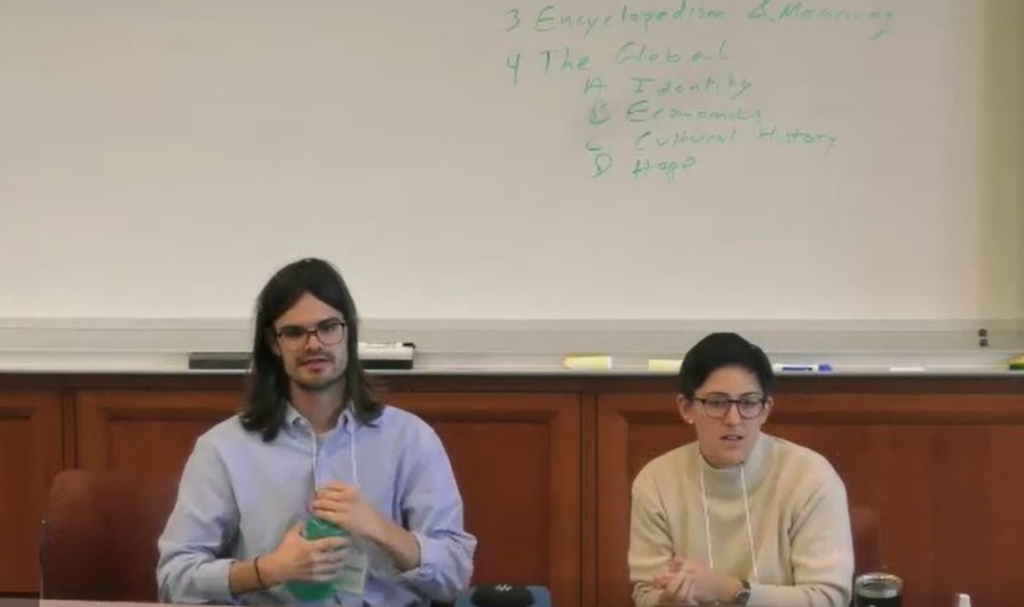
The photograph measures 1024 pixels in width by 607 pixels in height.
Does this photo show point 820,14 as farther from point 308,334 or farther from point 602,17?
point 308,334

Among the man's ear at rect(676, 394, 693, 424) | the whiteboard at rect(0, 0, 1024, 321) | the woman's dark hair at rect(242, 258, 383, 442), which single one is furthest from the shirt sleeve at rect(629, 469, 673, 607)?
the whiteboard at rect(0, 0, 1024, 321)

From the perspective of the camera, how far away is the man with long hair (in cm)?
183

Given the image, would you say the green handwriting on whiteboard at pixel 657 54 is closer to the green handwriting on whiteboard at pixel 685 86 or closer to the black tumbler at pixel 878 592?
the green handwriting on whiteboard at pixel 685 86

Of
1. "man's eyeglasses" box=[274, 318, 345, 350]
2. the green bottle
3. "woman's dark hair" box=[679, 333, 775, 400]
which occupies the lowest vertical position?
the green bottle

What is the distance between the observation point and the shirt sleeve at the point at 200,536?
180cm

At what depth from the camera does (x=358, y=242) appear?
290cm

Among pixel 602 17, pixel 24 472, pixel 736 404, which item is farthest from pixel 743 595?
pixel 24 472

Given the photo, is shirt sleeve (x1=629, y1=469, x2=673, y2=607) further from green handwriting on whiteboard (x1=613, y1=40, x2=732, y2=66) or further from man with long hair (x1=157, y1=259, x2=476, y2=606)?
green handwriting on whiteboard (x1=613, y1=40, x2=732, y2=66)

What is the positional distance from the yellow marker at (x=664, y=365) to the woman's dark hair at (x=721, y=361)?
87 cm

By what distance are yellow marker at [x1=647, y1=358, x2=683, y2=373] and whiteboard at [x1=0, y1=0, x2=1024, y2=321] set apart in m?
0.14

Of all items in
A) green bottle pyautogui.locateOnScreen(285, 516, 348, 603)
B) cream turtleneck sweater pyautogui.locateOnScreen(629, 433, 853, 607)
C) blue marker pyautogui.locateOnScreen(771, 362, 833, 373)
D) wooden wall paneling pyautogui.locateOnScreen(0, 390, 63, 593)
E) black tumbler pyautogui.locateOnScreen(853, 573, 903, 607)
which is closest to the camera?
black tumbler pyautogui.locateOnScreen(853, 573, 903, 607)

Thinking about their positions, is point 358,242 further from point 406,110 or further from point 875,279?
point 875,279

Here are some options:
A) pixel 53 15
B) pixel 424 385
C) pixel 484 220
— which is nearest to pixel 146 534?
pixel 424 385

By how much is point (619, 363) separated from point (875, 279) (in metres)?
0.66
